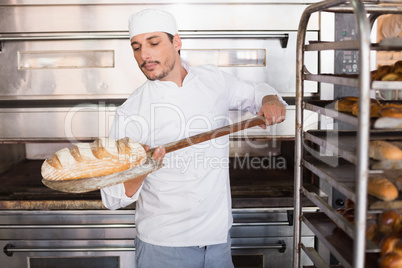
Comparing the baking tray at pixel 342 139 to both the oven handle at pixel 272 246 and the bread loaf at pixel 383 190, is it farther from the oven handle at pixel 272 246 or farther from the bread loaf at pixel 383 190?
the oven handle at pixel 272 246

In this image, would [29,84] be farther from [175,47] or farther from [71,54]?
[175,47]

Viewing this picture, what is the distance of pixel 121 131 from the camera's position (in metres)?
1.66

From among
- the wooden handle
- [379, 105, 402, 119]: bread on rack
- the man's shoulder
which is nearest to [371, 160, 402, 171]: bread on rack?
[379, 105, 402, 119]: bread on rack

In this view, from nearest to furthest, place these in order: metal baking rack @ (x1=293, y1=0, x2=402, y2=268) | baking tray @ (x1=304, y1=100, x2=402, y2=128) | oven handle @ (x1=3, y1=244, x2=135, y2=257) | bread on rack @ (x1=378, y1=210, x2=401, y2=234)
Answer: metal baking rack @ (x1=293, y1=0, x2=402, y2=268) < baking tray @ (x1=304, y1=100, x2=402, y2=128) < bread on rack @ (x1=378, y1=210, x2=401, y2=234) < oven handle @ (x1=3, y1=244, x2=135, y2=257)

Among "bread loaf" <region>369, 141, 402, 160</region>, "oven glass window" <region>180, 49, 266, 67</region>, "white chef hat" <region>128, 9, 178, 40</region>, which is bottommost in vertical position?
"bread loaf" <region>369, 141, 402, 160</region>

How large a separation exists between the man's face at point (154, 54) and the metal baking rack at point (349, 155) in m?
0.57

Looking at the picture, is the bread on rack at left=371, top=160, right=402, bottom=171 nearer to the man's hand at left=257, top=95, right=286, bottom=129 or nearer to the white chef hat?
the man's hand at left=257, top=95, right=286, bottom=129

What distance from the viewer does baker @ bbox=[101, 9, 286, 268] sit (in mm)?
1641

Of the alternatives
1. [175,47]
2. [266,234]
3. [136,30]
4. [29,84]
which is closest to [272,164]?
[266,234]

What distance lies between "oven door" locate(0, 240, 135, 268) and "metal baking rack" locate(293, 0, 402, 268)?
3.79 feet

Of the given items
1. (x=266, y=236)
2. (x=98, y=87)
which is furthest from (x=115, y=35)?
(x=266, y=236)

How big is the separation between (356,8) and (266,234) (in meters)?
1.54

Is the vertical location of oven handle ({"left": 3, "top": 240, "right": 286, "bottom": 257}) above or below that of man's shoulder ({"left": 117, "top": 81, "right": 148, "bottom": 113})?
below

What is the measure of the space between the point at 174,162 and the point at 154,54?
18.1 inches
